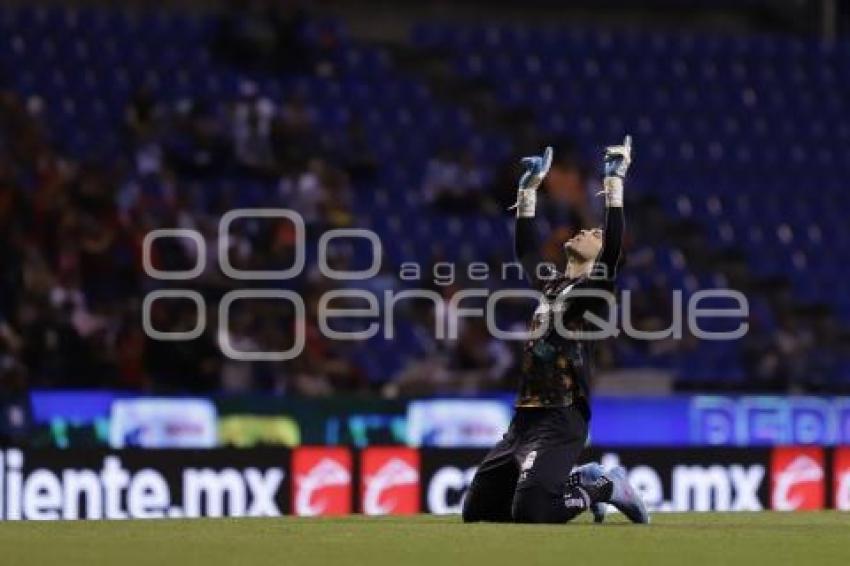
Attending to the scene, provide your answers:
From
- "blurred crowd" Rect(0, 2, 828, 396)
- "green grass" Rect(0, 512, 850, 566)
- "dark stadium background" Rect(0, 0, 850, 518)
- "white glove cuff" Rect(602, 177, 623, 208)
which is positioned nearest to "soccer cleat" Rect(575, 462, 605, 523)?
"green grass" Rect(0, 512, 850, 566)

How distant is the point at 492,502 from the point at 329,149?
11420mm

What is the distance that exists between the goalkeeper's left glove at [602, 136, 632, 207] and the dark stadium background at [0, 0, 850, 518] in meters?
5.58

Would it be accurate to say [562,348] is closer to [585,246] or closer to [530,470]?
[585,246]

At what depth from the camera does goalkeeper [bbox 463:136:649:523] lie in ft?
33.4

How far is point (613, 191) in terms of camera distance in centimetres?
1012

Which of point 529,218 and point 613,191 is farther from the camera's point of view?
point 529,218

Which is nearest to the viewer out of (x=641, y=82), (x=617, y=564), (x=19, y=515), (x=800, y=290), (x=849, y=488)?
(x=617, y=564)

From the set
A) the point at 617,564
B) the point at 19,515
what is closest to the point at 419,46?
the point at 19,515

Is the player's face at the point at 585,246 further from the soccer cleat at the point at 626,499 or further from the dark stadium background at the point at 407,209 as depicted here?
the dark stadium background at the point at 407,209

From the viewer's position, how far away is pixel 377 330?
63.5 ft

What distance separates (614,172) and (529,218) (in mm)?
750

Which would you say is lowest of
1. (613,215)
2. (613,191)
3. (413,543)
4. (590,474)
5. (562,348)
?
(413,543)

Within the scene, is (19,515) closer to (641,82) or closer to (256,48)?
(256,48)

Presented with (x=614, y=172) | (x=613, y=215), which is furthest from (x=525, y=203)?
(x=613, y=215)
